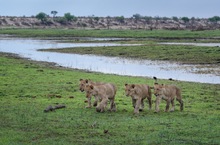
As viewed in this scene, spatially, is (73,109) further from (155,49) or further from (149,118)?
(155,49)

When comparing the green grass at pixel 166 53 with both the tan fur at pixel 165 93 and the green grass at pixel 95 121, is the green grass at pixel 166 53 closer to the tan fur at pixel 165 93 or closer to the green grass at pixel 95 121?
the green grass at pixel 95 121

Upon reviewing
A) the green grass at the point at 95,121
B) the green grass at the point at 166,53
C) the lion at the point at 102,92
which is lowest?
the green grass at the point at 95,121

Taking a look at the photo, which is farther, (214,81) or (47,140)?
(214,81)

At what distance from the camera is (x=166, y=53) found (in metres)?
50.8

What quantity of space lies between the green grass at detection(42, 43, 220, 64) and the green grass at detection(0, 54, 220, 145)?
68.7ft

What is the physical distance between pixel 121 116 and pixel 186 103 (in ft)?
15.6

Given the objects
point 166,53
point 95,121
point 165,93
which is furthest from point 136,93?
point 166,53

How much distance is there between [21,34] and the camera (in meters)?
102

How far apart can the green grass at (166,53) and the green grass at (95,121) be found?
21.0 m

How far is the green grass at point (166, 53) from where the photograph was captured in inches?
1785

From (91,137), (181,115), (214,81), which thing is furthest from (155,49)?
(91,137)

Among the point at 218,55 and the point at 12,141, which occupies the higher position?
the point at 218,55

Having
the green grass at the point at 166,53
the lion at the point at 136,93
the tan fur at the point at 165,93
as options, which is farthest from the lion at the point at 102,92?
the green grass at the point at 166,53

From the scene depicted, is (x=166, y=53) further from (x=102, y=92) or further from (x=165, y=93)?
(x=102, y=92)
